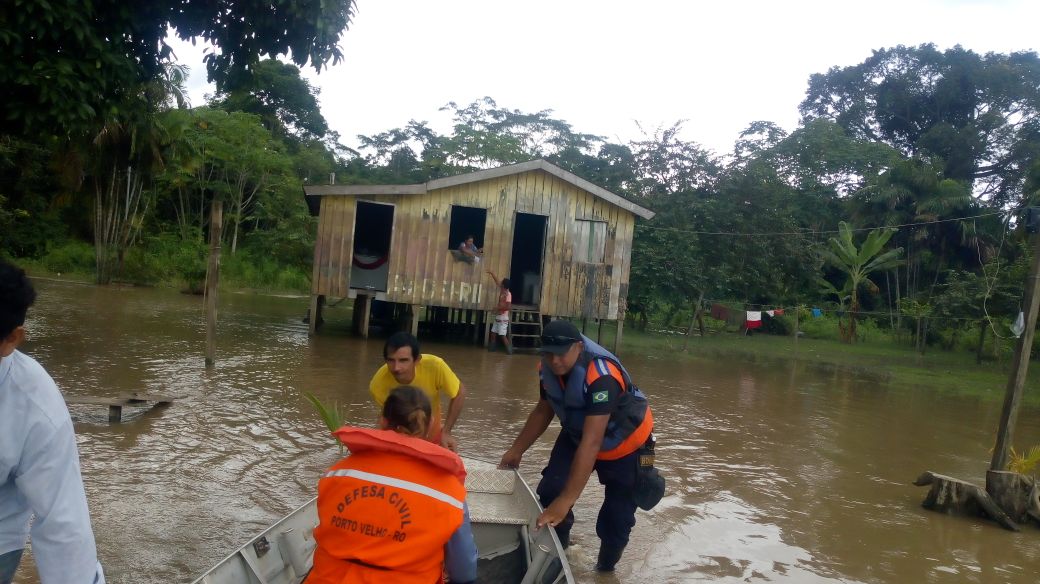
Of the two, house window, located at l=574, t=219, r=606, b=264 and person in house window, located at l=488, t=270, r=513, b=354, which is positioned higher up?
house window, located at l=574, t=219, r=606, b=264

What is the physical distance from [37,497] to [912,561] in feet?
20.5

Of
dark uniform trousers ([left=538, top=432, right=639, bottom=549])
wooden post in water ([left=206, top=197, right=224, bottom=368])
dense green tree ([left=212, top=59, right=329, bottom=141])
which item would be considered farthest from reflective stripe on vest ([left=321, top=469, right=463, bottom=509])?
dense green tree ([left=212, top=59, right=329, bottom=141])

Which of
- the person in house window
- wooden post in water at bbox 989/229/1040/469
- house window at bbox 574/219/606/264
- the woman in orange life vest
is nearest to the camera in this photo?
the woman in orange life vest

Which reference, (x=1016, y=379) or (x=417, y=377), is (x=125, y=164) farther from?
(x=1016, y=379)

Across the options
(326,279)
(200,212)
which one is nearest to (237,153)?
(200,212)

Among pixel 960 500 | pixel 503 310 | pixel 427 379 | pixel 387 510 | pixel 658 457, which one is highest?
pixel 503 310

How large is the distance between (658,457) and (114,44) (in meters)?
7.01

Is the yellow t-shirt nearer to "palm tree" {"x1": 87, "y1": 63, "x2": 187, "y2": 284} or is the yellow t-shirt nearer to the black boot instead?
the black boot

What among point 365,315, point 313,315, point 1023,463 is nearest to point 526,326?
point 365,315

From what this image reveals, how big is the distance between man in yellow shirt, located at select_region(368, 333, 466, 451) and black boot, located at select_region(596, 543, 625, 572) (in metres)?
1.19

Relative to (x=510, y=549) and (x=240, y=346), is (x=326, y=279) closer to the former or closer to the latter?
(x=240, y=346)

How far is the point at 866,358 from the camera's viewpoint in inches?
930

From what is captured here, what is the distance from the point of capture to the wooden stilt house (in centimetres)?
1719

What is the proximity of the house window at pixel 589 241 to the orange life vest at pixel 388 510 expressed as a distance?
15784mm
